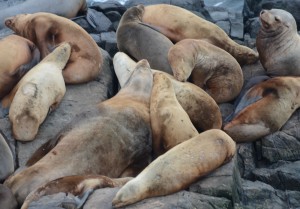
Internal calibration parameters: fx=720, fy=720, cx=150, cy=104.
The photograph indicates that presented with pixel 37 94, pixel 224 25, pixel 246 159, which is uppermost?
pixel 37 94

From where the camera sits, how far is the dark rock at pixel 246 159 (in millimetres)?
6934

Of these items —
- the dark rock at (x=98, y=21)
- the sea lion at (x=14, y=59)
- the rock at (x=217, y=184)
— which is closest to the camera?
the rock at (x=217, y=184)

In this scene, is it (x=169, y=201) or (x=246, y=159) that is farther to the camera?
(x=246, y=159)

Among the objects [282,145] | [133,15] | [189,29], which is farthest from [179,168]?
[133,15]

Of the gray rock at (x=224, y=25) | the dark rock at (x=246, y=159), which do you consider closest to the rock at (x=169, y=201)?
the dark rock at (x=246, y=159)

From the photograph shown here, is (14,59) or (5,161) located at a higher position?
(5,161)

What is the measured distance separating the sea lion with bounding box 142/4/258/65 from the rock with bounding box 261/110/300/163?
191 centimetres

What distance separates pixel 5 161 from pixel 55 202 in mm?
1392

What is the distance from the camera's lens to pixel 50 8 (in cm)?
1047

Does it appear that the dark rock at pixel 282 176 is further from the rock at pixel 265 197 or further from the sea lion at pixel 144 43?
the sea lion at pixel 144 43

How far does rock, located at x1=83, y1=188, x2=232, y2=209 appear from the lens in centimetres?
491

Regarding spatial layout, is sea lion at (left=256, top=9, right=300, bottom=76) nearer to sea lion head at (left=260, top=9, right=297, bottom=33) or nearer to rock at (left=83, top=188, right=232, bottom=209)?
sea lion head at (left=260, top=9, right=297, bottom=33)

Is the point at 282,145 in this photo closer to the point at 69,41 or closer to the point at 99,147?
the point at 99,147

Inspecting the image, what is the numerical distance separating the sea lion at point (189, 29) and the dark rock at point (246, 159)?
6.72 ft
